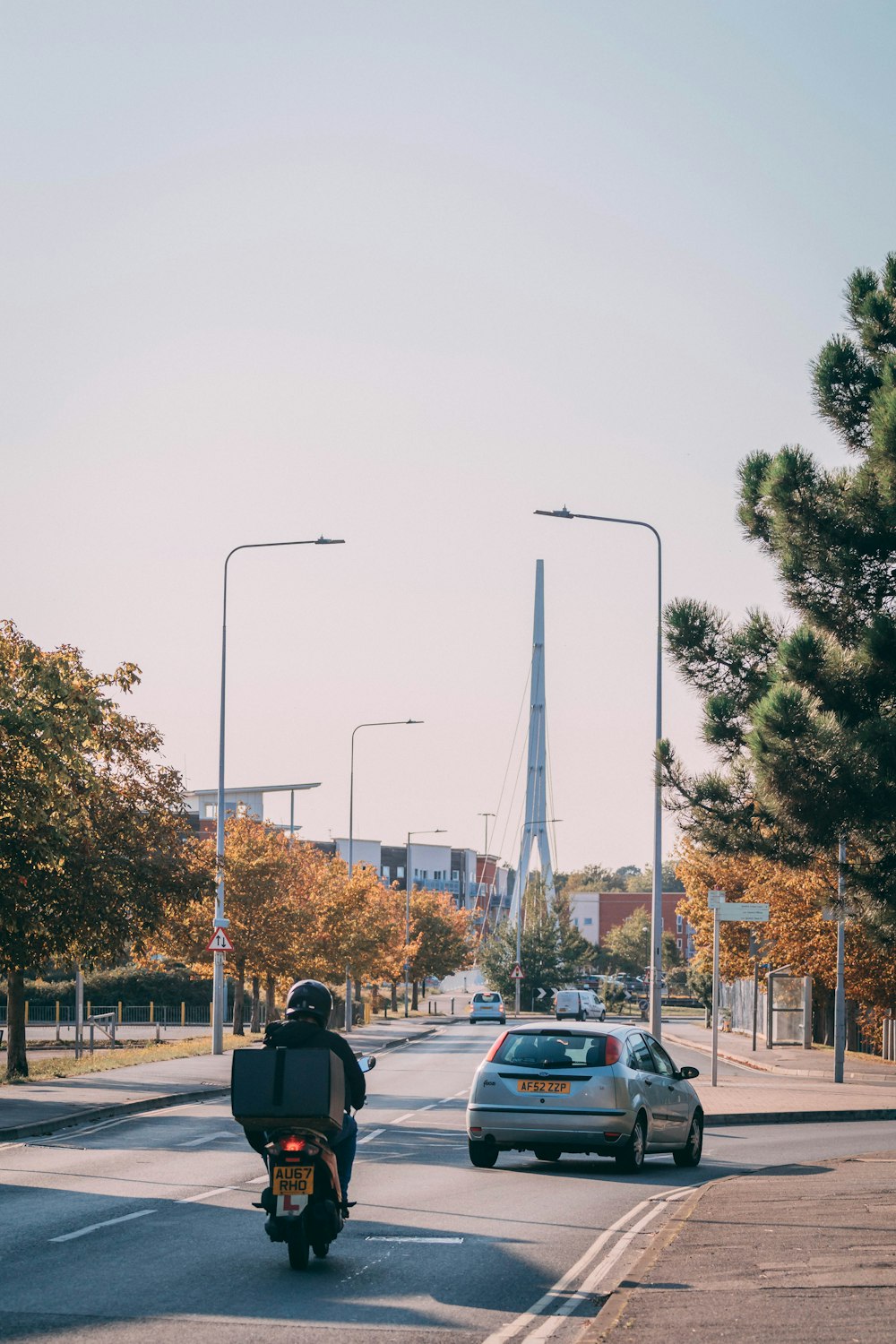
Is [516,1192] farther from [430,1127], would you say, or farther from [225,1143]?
[430,1127]

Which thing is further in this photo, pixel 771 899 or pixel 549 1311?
pixel 771 899

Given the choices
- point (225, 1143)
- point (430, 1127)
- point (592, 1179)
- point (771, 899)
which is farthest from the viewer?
point (771, 899)

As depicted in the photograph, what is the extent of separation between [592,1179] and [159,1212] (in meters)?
5.11

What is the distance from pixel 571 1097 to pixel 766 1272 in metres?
6.62

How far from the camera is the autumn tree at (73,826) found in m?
20.7

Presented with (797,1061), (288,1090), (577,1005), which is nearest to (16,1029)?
(797,1061)

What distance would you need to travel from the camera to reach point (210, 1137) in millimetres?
20016

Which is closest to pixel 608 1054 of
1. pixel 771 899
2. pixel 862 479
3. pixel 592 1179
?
pixel 592 1179

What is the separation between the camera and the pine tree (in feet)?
55.0

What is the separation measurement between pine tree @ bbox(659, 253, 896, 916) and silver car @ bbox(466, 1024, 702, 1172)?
9.54ft

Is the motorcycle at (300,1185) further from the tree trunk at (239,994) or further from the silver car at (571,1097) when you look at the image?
the tree trunk at (239,994)

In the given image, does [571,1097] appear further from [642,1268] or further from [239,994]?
[239,994]

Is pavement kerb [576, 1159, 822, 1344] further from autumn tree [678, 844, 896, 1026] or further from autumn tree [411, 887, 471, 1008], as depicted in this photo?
autumn tree [411, 887, 471, 1008]

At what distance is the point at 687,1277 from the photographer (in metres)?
9.51
